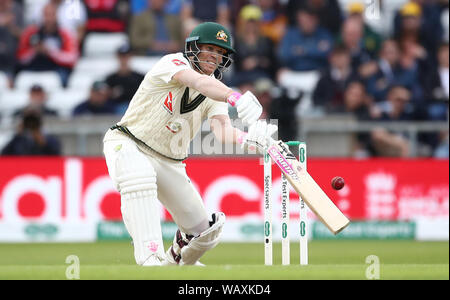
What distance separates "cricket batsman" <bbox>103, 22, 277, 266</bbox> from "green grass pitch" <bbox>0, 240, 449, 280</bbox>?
0.41 m

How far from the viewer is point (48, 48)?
11.3 m

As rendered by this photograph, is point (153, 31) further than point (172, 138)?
Yes

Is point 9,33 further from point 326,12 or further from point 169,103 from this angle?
point 169,103

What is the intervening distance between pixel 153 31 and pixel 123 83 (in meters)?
1.04

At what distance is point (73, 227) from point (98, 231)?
0.26 m

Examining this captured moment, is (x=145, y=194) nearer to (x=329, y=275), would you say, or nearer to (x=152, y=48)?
(x=329, y=275)

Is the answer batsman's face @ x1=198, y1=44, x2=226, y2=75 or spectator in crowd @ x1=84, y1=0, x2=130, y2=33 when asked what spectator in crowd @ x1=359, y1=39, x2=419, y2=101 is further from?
batsman's face @ x1=198, y1=44, x2=226, y2=75

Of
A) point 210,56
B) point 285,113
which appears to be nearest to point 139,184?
point 210,56

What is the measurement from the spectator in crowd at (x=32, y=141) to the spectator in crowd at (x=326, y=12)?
3615mm

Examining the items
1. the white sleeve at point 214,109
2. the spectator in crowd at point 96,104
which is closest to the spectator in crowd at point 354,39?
the spectator in crowd at point 96,104

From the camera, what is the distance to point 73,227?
9.52m

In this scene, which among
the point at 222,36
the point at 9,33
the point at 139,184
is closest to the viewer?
the point at 139,184

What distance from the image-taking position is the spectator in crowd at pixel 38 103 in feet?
34.0
